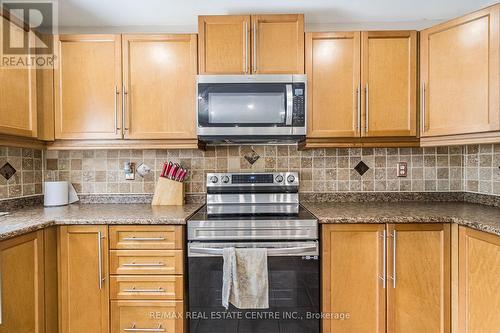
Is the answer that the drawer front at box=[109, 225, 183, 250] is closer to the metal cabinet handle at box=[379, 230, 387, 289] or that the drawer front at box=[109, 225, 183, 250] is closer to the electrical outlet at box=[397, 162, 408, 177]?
the metal cabinet handle at box=[379, 230, 387, 289]

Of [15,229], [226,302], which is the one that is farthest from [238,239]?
[15,229]

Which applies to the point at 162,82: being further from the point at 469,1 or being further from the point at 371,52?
the point at 469,1

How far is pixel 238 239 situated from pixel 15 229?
1.09 m

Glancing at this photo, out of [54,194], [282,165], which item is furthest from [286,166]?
[54,194]

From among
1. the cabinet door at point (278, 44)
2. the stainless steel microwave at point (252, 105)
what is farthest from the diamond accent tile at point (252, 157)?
the cabinet door at point (278, 44)

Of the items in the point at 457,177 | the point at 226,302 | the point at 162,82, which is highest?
the point at 162,82

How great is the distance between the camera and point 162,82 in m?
1.98

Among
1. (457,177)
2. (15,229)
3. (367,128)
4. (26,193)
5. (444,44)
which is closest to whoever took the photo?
(15,229)

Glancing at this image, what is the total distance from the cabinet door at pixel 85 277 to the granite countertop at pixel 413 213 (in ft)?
4.14

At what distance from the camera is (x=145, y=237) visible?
1676 mm

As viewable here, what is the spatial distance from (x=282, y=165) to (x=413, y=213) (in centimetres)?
94

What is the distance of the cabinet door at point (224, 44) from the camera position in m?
1.94

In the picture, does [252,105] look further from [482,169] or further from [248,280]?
[482,169]

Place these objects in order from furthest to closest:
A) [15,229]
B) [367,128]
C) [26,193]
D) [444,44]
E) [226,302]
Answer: [26,193] → [367,128] → [444,44] → [226,302] → [15,229]
